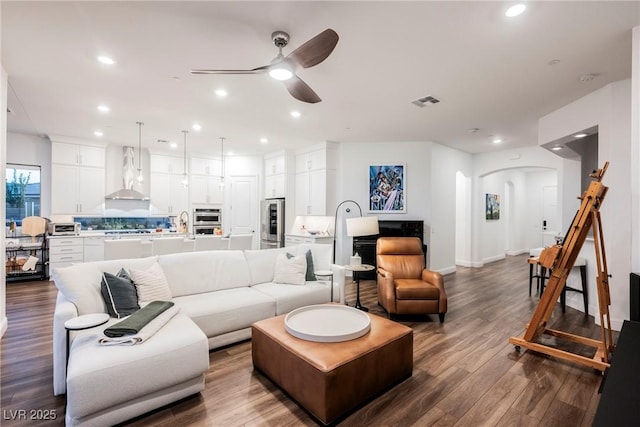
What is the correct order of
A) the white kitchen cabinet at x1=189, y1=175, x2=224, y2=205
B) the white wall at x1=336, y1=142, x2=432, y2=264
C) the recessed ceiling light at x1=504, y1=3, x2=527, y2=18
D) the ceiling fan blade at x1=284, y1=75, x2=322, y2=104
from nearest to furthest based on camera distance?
the recessed ceiling light at x1=504, y1=3, x2=527, y2=18, the ceiling fan blade at x1=284, y1=75, x2=322, y2=104, the white wall at x1=336, y1=142, x2=432, y2=264, the white kitchen cabinet at x1=189, y1=175, x2=224, y2=205

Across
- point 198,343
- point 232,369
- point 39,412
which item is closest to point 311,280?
point 232,369

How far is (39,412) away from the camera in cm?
197

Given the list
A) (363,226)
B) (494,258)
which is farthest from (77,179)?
(494,258)

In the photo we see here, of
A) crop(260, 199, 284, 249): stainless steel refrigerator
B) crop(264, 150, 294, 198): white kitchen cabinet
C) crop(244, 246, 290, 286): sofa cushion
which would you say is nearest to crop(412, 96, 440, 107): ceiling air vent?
crop(244, 246, 290, 286): sofa cushion

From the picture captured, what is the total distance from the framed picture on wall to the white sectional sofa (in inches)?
94.3

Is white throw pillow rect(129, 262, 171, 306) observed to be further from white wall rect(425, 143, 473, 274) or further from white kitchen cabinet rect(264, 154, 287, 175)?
white wall rect(425, 143, 473, 274)

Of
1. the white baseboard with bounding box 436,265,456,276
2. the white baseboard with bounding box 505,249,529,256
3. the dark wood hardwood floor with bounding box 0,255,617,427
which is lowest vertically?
the dark wood hardwood floor with bounding box 0,255,617,427

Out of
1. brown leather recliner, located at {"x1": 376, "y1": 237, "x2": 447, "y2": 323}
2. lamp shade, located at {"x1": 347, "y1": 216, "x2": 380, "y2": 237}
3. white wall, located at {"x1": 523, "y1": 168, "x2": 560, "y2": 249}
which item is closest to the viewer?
brown leather recliner, located at {"x1": 376, "y1": 237, "x2": 447, "y2": 323}

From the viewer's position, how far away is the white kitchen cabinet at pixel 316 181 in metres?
6.25

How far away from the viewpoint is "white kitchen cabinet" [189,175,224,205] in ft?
24.6

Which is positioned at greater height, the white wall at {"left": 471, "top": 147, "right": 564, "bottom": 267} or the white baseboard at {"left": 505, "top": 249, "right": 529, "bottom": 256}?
the white wall at {"left": 471, "top": 147, "right": 564, "bottom": 267}

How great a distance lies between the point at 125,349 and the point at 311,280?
2.29 meters

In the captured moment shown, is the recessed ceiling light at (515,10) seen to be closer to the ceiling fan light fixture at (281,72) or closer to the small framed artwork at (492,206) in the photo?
the ceiling fan light fixture at (281,72)

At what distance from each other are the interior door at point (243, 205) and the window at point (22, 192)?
13.0 feet
